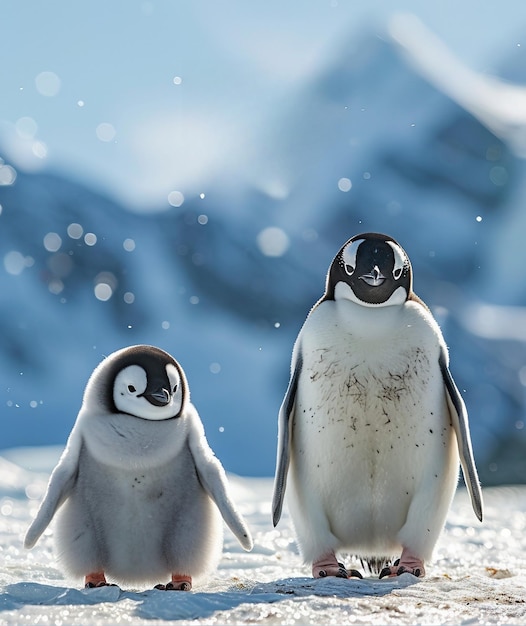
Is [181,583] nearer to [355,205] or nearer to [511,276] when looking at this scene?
[511,276]

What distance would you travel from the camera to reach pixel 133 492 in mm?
3156

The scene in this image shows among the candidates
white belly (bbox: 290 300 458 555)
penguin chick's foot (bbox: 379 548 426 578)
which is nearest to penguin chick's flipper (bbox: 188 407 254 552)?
white belly (bbox: 290 300 458 555)

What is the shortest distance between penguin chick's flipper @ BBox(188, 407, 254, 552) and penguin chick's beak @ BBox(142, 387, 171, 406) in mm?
253

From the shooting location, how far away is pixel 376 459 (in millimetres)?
3432

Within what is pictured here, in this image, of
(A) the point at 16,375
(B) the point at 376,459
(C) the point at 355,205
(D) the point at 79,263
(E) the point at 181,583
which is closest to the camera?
(E) the point at 181,583

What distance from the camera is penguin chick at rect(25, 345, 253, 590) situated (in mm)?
3127

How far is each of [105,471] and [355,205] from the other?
24.0 meters

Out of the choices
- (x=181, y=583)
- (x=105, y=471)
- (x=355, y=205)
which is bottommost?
(x=181, y=583)

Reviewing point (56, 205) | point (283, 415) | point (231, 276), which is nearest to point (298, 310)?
point (231, 276)

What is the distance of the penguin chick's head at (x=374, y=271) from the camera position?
3402 mm

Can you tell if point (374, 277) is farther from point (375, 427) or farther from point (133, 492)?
point (133, 492)

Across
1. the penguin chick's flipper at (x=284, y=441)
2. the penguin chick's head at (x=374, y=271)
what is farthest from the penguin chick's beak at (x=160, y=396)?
the penguin chick's head at (x=374, y=271)

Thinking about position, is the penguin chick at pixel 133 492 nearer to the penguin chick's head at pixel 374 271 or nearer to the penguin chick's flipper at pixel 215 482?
the penguin chick's flipper at pixel 215 482

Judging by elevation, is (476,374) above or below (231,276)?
below
